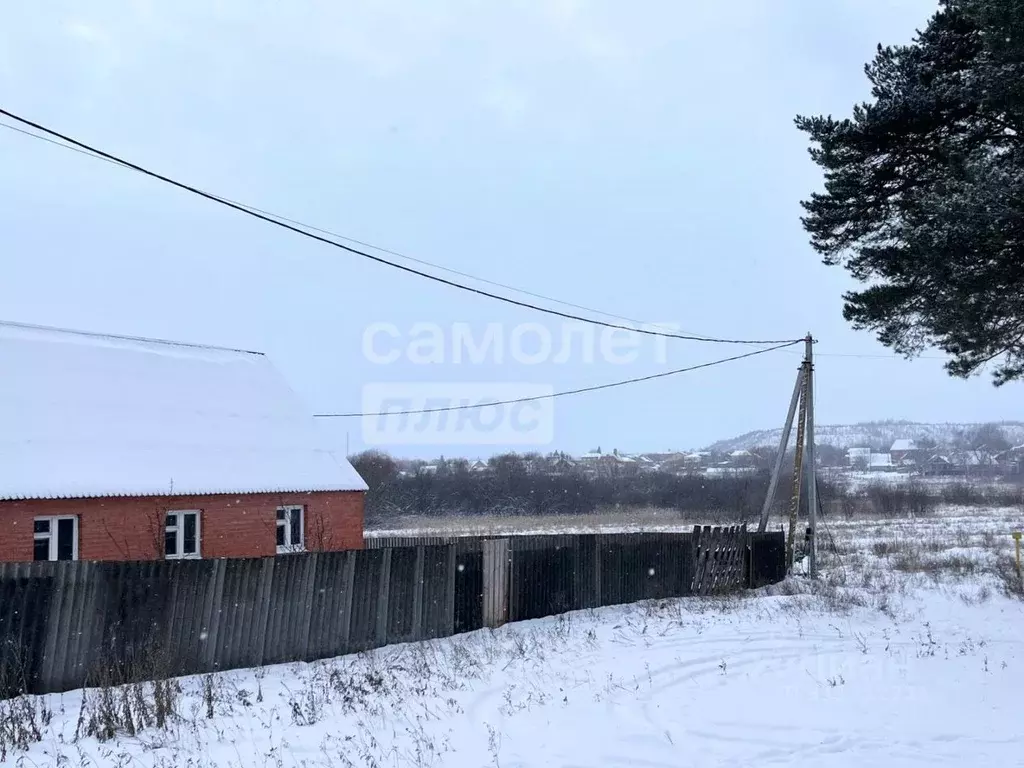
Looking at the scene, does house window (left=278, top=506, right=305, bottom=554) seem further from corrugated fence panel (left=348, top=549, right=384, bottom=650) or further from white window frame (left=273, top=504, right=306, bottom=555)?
corrugated fence panel (left=348, top=549, right=384, bottom=650)

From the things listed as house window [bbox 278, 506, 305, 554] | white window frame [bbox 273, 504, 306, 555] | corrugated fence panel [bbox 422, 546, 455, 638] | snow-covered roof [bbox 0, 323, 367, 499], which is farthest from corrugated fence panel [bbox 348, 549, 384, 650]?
house window [bbox 278, 506, 305, 554]

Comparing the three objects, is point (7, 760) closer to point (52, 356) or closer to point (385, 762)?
point (385, 762)

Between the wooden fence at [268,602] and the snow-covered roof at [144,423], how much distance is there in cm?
729

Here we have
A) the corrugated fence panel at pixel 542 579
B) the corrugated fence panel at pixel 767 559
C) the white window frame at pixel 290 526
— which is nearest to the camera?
the corrugated fence panel at pixel 542 579

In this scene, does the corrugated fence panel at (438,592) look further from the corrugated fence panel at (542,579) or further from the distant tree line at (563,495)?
the distant tree line at (563,495)

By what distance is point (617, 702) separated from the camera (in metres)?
8.50

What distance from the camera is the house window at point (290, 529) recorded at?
2086 cm

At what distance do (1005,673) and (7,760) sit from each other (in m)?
9.61

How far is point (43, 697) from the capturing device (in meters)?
9.01

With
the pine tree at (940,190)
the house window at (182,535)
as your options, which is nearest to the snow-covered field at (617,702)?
the pine tree at (940,190)

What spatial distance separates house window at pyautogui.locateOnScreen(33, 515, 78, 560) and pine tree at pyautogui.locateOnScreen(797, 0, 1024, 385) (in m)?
14.5

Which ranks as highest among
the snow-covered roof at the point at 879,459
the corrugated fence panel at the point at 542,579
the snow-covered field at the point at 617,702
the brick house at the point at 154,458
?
the snow-covered roof at the point at 879,459

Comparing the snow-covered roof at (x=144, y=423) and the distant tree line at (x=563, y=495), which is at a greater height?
the snow-covered roof at (x=144, y=423)

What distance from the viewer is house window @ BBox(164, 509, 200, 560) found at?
730 inches
